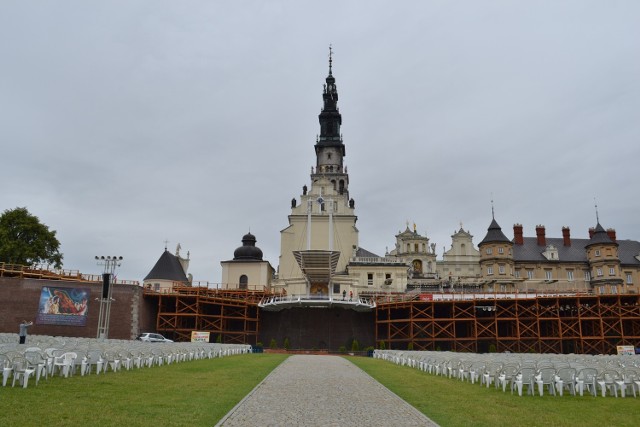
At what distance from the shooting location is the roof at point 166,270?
66.1 metres

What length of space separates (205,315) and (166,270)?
52.3ft

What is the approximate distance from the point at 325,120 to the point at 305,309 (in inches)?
1815

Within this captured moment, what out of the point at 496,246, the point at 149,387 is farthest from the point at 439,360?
the point at 496,246

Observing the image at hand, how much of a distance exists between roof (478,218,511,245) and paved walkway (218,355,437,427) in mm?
54840

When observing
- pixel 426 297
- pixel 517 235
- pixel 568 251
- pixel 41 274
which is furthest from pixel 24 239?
pixel 568 251

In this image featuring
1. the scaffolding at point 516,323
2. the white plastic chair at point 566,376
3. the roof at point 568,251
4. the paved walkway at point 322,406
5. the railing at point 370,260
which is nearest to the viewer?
the paved walkway at point 322,406

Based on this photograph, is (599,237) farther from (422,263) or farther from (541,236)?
(422,263)

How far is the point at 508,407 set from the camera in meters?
14.0

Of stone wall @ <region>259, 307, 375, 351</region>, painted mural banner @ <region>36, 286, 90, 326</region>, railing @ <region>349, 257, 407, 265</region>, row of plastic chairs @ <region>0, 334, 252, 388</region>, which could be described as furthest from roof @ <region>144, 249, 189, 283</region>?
row of plastic chairs @ <region>0, 334, 252, 388</region>

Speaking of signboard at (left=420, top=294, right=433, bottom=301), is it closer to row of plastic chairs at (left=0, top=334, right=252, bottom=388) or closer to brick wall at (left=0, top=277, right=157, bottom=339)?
brick wall at (left=0, top=277, right=157, bottom=339)

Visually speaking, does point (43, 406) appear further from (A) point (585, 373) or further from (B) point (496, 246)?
(B) point (496, 246)

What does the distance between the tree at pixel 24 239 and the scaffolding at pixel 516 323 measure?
38.1 meters

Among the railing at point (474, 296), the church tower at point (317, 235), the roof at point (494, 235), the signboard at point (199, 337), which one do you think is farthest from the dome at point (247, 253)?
the roof at point (494, 235)

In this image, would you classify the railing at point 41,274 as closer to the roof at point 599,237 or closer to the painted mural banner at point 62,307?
the painted mural banner at point 62,307
